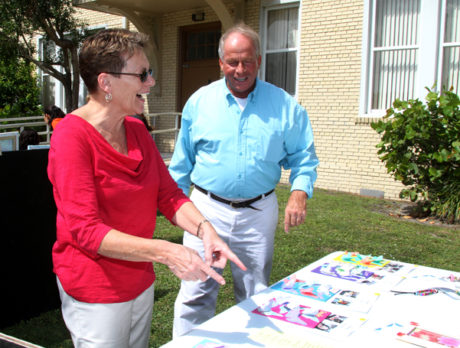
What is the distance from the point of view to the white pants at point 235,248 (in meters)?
2.80

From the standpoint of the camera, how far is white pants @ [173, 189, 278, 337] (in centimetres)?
280

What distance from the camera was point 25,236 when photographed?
3.60m

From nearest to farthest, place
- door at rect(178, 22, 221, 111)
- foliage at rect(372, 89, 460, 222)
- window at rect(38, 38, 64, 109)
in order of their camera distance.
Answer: foliage at rect(372, 89, 460, 222) → door at rect(178, 22, 221, 111) → window at rect(38, 38, 64, 109)

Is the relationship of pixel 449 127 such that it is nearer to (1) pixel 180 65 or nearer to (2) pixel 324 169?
(2) pixel 324 169

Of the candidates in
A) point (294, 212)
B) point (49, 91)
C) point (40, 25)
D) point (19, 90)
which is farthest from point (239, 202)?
point (49, 91)

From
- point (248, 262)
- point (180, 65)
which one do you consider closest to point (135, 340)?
point (248, 262)

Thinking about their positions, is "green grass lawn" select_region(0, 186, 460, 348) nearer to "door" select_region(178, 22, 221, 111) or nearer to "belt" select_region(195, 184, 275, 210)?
"belt" select_region(195, 184, 275, 210)

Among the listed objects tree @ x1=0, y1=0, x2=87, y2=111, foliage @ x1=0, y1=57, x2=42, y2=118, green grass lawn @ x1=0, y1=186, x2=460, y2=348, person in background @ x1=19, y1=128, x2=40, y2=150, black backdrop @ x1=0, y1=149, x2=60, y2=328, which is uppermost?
tree @ x1=0, y1=0, x2=87, y2=111

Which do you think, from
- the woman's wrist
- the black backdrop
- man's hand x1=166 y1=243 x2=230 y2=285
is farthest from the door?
man's hand x1=166 y1=243 x2=230 y2=285

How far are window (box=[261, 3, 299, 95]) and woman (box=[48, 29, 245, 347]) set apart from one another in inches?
354

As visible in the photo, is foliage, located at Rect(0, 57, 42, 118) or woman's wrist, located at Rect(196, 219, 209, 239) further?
foliage, located at Rect(0, 57, 42, 118)

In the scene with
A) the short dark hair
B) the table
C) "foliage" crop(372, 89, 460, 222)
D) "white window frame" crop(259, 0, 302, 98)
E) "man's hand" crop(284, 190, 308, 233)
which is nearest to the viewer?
the table

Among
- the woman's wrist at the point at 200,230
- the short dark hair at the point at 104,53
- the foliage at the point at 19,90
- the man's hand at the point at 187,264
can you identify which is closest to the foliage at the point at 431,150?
the woman's wrist at the point at 200,230

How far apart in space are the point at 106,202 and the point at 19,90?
1617 cm
